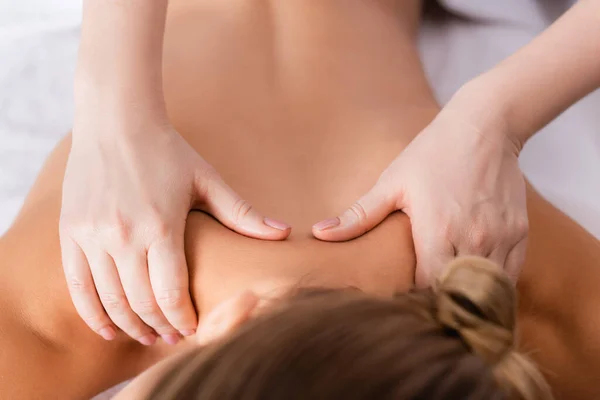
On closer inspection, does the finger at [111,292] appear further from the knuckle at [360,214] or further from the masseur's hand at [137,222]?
the knuckle at [360,214]

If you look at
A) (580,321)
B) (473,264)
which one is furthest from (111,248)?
(580,321)

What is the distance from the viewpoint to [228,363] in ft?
1.43

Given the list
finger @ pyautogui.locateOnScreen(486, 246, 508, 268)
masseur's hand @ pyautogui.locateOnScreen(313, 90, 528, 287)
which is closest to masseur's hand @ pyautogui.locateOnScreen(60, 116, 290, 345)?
masseur's hand @ pyautogui.locateOnScreen(313, 90, 528, 287)

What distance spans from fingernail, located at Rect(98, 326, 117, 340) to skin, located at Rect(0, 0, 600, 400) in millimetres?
15

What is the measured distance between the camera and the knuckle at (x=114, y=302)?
2.08 ft

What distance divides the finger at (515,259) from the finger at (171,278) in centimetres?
35

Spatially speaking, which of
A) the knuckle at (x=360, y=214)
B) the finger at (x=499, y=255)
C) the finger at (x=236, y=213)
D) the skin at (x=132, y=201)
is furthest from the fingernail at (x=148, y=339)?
the finger at (x=499, y=255)

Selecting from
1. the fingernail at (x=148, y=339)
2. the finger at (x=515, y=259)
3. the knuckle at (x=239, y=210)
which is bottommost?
the fingernail at (x=148, y=339)

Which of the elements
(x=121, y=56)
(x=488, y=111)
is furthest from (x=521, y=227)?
(x=121, y=56)

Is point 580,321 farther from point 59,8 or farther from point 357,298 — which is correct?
point 59,8

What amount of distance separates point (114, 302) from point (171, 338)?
0.08m

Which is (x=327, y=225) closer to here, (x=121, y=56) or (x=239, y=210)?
(x=239, y=210)

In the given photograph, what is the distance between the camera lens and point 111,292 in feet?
2.07

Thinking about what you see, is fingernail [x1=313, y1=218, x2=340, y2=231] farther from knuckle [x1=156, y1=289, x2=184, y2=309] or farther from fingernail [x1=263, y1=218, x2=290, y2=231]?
knuckle [x1=156, y1=289, x2=184, y2=309]
